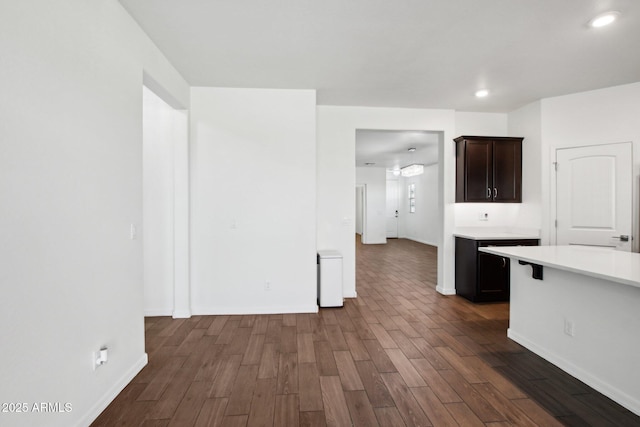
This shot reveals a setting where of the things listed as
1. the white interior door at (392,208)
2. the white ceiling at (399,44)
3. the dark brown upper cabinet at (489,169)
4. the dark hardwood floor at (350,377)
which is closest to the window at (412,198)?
the white interior door at (392,208)

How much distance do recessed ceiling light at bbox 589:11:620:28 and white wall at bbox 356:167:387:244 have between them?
339 inches

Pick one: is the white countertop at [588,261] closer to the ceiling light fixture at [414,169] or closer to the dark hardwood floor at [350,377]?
the dark hardwood floor at [350,377]

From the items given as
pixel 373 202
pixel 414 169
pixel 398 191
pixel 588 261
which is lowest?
pixel 588 261

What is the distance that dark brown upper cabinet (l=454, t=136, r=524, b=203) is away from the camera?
4.32 metres

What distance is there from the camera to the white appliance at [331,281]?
391cm

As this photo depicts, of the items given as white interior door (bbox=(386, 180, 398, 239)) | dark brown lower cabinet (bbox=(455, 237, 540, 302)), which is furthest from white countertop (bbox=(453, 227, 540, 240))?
white interior door (bbox=(386, 180, 398, 239))

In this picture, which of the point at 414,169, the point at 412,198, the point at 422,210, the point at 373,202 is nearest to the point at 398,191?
the point at 412,198

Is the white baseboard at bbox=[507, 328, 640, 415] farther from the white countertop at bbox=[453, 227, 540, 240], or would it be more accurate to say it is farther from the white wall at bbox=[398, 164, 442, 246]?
the white wall at bbox=[398, 164, 442, 246]

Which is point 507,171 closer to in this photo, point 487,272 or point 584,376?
point 487,272

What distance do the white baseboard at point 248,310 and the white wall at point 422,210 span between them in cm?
745

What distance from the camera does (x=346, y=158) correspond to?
432 cm

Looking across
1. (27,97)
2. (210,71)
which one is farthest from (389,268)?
(27,97)

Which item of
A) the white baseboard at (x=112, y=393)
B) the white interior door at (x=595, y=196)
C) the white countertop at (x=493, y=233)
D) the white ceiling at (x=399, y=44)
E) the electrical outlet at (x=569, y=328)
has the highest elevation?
the white ceiling at (x=399, y=44)

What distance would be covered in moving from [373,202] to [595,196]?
742cm
